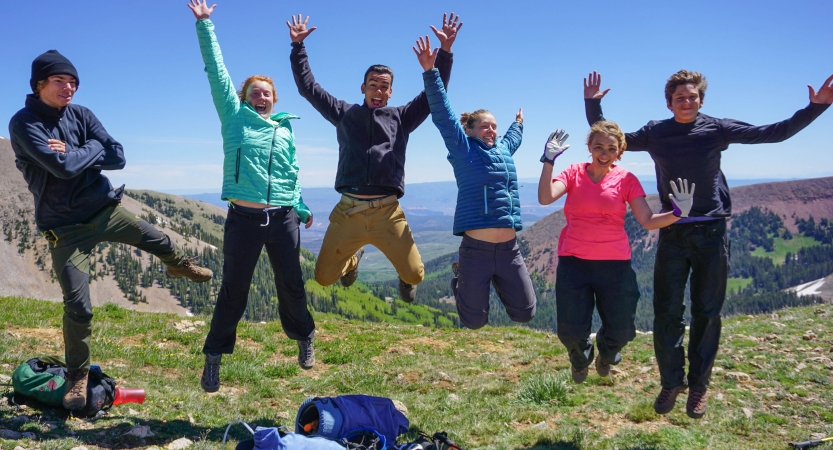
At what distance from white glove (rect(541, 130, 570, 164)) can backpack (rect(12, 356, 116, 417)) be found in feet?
24.1

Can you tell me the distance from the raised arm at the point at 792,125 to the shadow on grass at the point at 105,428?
27.7 feet

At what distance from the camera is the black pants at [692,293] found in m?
7.77

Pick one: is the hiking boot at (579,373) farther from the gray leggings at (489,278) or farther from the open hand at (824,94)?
the open hand at (824,94)

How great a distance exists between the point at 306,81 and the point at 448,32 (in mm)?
2455

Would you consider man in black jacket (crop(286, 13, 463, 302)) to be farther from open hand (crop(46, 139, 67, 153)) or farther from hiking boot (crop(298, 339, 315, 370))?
open hand (crop(46, 139, 67, 153))

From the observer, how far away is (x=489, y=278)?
8.59 metres

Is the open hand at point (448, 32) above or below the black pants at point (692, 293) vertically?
above

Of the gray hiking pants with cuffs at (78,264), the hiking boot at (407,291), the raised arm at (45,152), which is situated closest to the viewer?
the raised arm at (45,152)

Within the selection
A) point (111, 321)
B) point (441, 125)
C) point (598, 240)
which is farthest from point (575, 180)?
point (111, 321)

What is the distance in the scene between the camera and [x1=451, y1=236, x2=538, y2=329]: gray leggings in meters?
8.48

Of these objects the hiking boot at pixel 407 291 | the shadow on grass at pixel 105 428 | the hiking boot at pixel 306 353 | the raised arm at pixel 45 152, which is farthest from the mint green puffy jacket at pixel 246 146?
the shadow on grass at pixel 105 428

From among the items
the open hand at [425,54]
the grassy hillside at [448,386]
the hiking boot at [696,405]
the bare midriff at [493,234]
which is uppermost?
the open hand at [425,54]

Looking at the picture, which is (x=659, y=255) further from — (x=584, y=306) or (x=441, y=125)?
(x=441, y=125)

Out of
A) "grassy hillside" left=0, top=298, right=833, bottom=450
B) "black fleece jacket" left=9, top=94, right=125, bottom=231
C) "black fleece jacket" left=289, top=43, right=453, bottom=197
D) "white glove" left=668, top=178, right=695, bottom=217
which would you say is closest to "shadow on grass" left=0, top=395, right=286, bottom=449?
"grassy hillside" left=0, top=298, right=833, bottom=450
